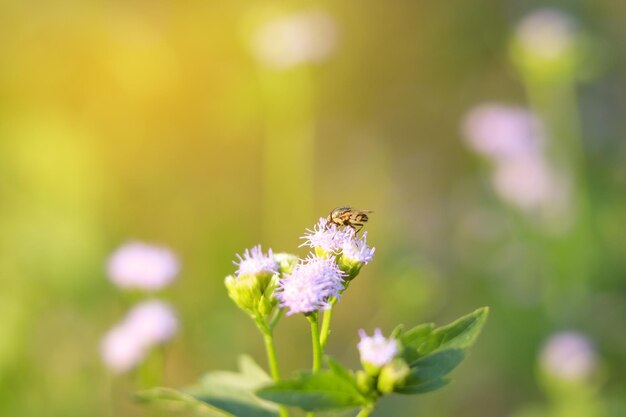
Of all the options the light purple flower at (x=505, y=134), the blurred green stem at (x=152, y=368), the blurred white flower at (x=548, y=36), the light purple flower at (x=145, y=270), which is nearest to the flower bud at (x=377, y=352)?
the blurred green stem at (x=152, y=368)

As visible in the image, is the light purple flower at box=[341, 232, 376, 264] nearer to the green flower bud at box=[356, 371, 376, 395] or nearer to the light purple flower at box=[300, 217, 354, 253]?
the light purple flower at box=[300, 217, 354, 253]

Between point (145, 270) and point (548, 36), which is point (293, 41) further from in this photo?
point (145, 270)

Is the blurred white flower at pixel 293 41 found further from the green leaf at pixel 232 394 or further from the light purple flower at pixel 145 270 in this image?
the green leaf at pixel 232 394

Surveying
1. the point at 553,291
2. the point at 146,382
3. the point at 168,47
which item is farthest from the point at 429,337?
the point at 168,47

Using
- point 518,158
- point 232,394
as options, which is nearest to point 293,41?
point 518,158

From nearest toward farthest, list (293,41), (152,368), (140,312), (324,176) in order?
(152,368) < (140,312) < (293,41) < (324,176)

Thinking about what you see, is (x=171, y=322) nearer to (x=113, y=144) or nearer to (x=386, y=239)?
(x=386, y=239)
